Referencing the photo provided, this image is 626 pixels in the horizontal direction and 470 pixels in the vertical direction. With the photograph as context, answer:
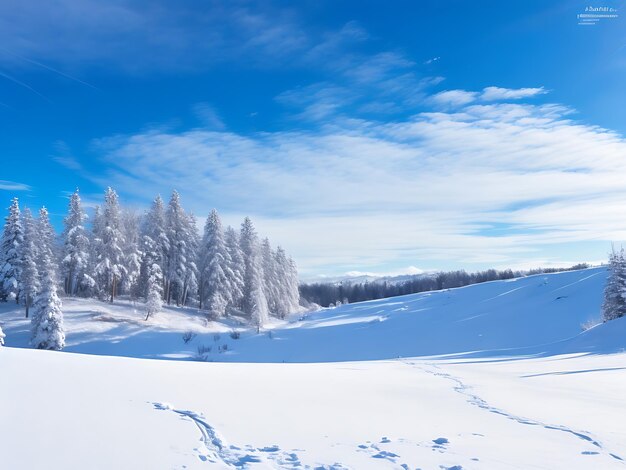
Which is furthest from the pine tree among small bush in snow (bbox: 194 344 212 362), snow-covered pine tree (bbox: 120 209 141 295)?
small bush in snow (bbox: 194 344 212 362)

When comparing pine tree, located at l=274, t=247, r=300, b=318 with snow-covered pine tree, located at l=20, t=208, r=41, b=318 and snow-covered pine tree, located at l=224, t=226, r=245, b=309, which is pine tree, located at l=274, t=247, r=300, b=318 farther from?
snow-covered pine tree, located at l=20, t=208, r=41, b=318

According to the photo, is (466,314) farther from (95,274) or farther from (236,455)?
(236,455)

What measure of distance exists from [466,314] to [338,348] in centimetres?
1776

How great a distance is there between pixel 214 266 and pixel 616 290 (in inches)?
1514

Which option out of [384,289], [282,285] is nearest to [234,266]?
[282,285]

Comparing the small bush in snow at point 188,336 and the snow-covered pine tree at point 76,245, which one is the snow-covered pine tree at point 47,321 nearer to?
the small bush in snow at point 188,336

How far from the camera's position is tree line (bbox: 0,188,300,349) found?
41.5 metres

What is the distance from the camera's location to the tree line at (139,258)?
41.5 m

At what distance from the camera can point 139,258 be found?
46906 millimetres

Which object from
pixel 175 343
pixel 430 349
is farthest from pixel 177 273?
pixel 430 349

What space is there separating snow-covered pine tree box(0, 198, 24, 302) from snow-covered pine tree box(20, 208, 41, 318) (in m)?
0.52

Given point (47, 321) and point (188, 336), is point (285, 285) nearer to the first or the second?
point (188, 336)

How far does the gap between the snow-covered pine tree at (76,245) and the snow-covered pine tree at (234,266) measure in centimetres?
1529

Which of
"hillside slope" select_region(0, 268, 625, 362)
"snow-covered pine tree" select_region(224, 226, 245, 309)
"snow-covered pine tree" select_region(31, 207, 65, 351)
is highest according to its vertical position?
"snow-covered pine tree" select_region(224, 226, 245, 309)
